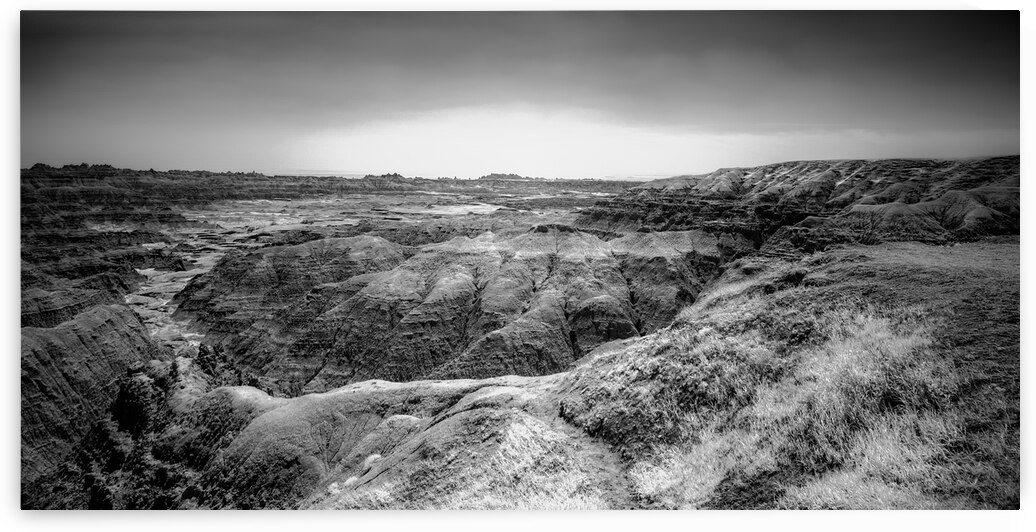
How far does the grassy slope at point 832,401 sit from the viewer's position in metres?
6.32

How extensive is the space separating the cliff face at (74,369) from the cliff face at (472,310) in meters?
5.50

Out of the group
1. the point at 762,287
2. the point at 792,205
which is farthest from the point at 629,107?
the point at 792,205

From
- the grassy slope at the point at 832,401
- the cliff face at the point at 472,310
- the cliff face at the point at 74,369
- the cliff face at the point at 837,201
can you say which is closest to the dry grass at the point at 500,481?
the grassy slope at the point at 832,401

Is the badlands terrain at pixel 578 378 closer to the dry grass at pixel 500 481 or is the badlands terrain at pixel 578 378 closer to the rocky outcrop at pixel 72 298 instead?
the dry grass at pixel 500 481

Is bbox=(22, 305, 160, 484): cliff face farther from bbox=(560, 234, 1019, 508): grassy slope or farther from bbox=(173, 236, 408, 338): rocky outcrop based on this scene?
bbox=(560, 234, 1019, 508): grassy slope

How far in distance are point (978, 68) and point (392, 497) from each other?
38.0 feet

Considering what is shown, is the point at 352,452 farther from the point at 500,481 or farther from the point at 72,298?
the point at 72,298

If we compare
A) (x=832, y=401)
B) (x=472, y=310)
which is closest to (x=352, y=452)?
(x=832, y=401)

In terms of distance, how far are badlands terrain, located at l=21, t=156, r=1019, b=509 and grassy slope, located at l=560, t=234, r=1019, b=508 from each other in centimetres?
3

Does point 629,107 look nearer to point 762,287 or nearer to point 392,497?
point 762,287

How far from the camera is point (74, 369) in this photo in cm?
1805

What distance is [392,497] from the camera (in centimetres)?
743

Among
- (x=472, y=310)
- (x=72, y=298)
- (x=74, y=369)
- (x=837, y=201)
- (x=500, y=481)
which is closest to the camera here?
(x=500, y=481)

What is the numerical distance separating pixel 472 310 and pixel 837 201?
2143cm
